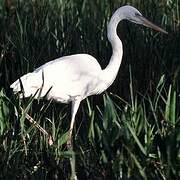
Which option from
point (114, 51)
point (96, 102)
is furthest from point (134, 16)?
point (96, 102)

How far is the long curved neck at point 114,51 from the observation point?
386 centimetres

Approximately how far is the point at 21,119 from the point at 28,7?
2150 millimetres

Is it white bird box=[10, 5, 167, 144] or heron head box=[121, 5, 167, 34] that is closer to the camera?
white bird box=[10, 5, 167, 144]

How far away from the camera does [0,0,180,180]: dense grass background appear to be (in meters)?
2.46

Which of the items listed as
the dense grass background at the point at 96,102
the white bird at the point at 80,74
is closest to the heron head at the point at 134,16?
the white bird at the point at 80,74

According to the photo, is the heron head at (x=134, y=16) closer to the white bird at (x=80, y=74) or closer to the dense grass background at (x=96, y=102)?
the white bird at (x=80, y=74)

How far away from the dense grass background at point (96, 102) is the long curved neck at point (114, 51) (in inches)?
4.0

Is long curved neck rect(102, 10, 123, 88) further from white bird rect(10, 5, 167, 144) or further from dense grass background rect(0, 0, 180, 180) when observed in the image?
dense grass background rect(0, 0, 180, 180)

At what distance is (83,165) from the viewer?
2586mm

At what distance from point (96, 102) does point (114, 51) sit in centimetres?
42

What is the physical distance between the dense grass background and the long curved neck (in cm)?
10

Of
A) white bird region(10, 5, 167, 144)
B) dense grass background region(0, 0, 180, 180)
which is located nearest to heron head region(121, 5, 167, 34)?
white bird region(10, 5, 167, 144)

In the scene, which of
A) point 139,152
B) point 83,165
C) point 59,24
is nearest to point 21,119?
point 83,165

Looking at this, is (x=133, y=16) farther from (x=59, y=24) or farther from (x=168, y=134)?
(x=168, y=134)
